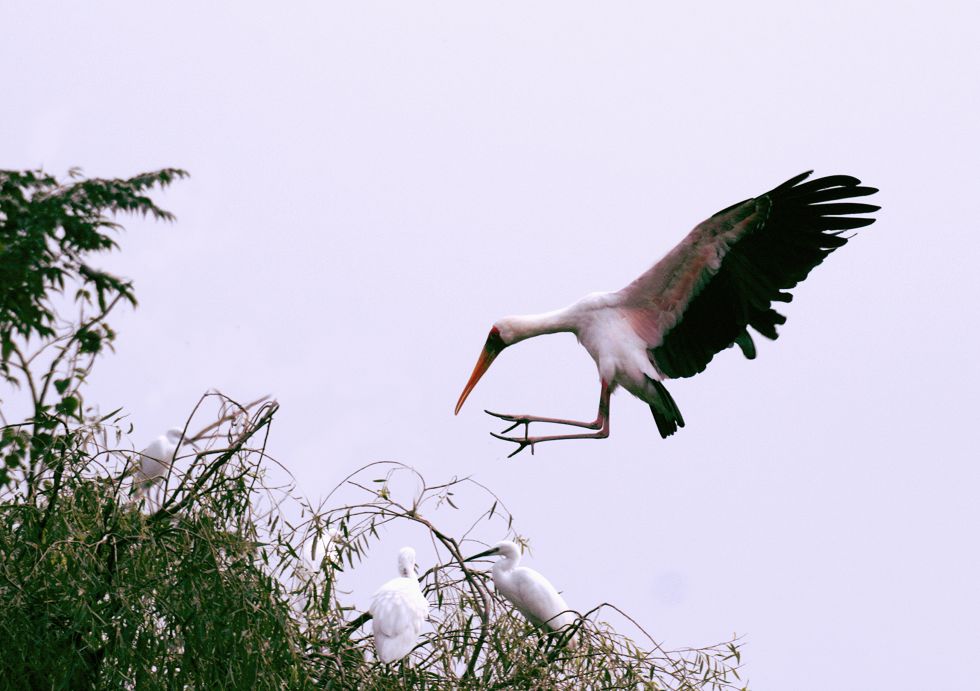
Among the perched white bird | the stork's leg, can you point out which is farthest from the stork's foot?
the perched white bird

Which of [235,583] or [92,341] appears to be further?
[92,341]

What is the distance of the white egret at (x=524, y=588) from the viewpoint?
217 inches

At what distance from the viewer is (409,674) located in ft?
14.4

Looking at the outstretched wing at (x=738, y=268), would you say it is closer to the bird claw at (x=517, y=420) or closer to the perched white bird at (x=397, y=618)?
the bird claw at (x=517, y=420)

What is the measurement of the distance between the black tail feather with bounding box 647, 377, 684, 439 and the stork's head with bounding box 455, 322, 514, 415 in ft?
2.22

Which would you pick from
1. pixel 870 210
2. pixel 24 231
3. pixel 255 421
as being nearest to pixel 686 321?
pixel 870 210

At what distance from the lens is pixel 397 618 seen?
14.8 ft

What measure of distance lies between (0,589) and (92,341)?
12.7ft

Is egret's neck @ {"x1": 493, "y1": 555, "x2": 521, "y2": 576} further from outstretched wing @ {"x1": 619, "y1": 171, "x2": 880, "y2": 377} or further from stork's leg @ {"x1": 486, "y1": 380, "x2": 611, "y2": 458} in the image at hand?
outstretched wing @ {"x1": 619, "y1": 171, "x2": 880, "y2": 377}

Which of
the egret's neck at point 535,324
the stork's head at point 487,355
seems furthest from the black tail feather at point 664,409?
the stork's head at point 487,355

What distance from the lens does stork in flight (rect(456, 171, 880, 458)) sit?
5.42 metres

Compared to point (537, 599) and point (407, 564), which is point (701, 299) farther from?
point (407, 564)

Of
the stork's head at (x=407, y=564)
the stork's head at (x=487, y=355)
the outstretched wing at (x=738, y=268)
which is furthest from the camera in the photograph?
the stork's head at (x=487, y=355)

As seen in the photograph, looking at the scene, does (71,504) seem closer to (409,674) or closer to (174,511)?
(174,511)
